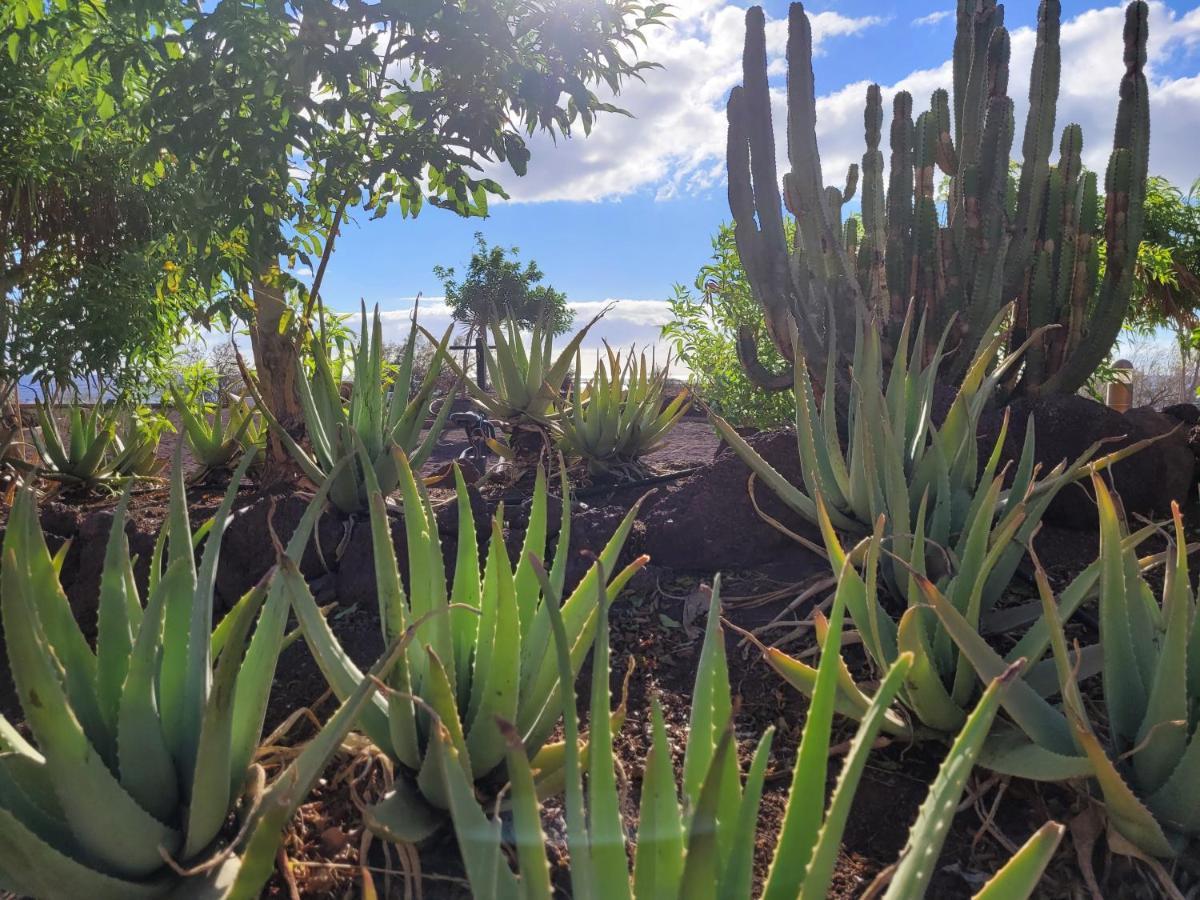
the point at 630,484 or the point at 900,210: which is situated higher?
the point at 900,210

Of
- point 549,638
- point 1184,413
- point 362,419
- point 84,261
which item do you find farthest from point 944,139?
point 84,261

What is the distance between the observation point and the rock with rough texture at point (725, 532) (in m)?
2.46

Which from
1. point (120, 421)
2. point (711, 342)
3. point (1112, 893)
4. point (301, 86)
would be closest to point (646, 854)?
point (1112, 893)

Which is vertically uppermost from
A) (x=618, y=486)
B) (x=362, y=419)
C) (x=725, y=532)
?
Answer: (x=362, y=419)

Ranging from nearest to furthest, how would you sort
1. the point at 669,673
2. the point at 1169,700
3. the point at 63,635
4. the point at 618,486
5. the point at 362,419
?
1. the point at 63,635
2. the point at 1169,700
3. the point at 669,673
4. the point at 362,419
5. the point at 618,486

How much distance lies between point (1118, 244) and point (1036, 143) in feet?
2.22

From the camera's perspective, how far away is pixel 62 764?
88 cm

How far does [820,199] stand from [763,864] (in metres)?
3.62

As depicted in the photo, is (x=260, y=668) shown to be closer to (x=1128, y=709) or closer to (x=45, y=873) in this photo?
(x=45, y=873)

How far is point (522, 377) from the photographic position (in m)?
4.05

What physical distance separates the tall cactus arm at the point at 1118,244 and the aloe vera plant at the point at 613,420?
75.4 inches

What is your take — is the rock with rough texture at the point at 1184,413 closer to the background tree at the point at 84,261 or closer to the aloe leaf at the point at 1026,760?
the aloe leaf at the point at 1026,760

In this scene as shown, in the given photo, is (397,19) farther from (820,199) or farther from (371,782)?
(371,782)

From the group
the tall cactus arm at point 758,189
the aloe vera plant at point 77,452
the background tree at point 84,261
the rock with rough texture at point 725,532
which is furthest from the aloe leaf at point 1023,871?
the aloe vera plant at point 77,452
